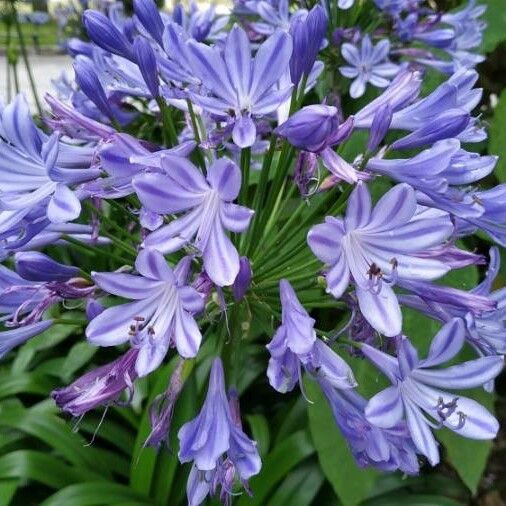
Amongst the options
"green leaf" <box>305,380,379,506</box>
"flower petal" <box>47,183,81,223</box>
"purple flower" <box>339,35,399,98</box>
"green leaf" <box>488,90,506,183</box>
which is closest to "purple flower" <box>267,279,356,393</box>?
"flower petal" <box>47,183,81,223</box>

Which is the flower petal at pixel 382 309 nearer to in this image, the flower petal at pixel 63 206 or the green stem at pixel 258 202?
the green stem at pixel 258 202

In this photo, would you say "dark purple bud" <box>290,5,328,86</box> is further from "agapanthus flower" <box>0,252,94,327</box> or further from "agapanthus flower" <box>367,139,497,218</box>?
"agapanthus flower" <box>0,252,94,327</box>

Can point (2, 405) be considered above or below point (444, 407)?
below

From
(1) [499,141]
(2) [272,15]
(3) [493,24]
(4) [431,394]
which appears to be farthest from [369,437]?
(3) [493,24]

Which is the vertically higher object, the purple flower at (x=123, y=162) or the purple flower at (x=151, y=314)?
the purple flower at (x=123, y=162)

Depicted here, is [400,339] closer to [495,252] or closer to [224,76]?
[495,252]

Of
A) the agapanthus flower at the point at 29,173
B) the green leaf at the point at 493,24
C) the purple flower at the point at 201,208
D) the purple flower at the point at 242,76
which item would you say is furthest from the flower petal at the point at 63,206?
the green leaf at the point at 493,24

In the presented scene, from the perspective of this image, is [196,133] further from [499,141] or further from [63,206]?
[499,141]

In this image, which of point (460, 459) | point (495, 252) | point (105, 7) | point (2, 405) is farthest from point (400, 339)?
point (105, 7)
